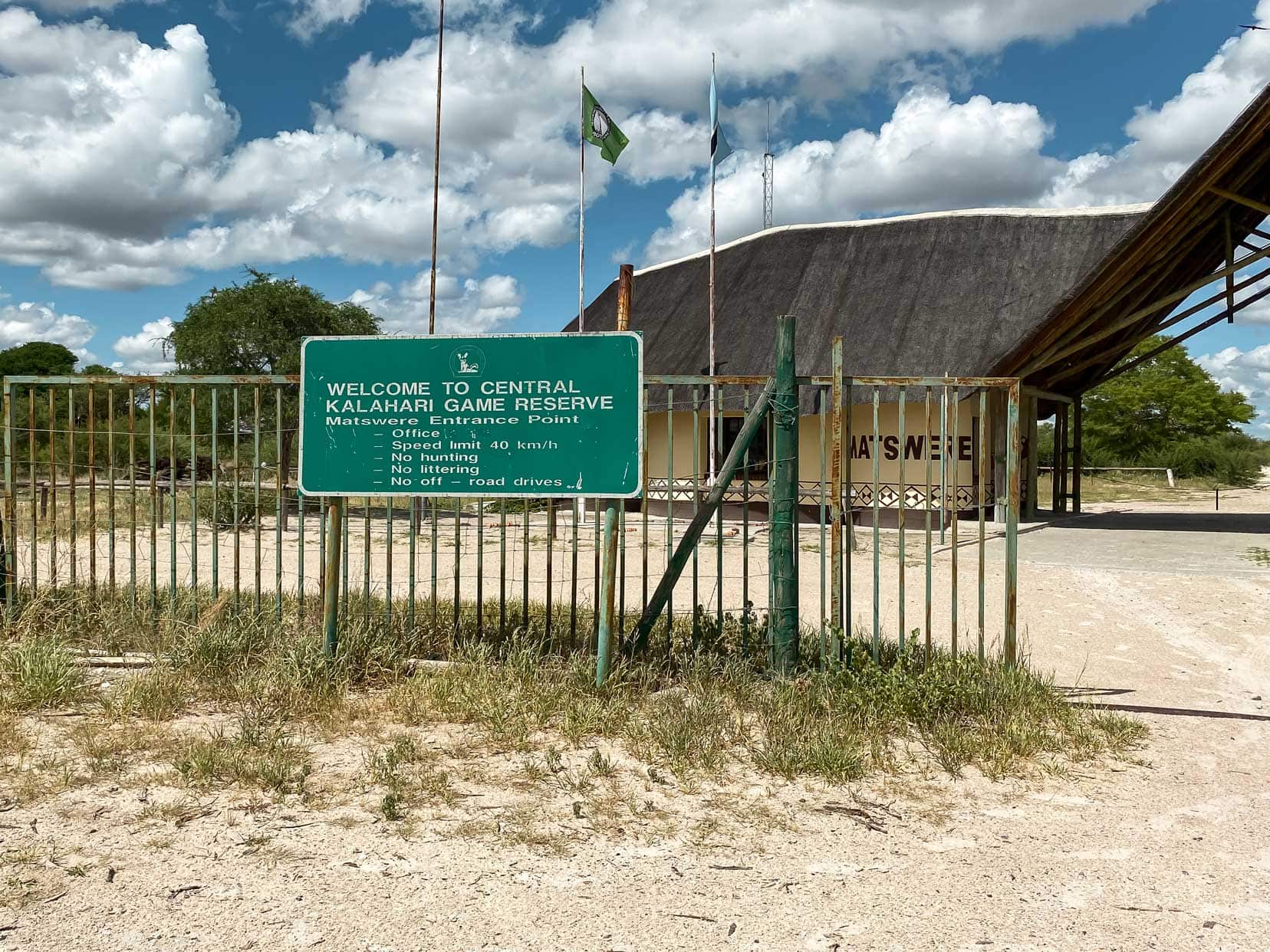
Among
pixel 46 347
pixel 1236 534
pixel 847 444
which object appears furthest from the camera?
pixel 46 347

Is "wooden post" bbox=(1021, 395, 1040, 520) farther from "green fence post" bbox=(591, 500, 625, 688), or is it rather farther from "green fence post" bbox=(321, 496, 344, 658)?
"green fence post" bbox=(321, 496, 344, 658)

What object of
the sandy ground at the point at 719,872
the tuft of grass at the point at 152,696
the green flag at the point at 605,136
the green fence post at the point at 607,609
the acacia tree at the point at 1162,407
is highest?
the green flag at the point at 605,136

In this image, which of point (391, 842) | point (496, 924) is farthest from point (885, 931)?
point (391, 842)

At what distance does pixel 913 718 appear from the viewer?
512 centimetres

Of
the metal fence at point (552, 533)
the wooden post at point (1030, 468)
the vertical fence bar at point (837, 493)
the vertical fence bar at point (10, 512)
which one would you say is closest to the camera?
the vertical fence bar at point (837, 493)

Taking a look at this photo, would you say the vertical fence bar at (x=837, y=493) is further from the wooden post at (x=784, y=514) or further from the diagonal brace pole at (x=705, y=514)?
the diagonal brace pole at (x=705, y=514)

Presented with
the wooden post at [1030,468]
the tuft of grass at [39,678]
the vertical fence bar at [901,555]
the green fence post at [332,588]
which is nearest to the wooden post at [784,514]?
the vertical fence bar at [901,555]

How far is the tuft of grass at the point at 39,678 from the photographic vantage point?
5262mm

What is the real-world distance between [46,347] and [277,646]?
6609cm

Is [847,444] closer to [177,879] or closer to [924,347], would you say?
[177,879]

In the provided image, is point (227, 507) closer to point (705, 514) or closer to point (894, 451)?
point (894, 451)

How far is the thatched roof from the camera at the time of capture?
18766 mm

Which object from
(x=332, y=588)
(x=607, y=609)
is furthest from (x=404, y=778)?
(x=332, y=588)

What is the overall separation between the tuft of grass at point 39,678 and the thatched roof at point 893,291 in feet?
49.1
